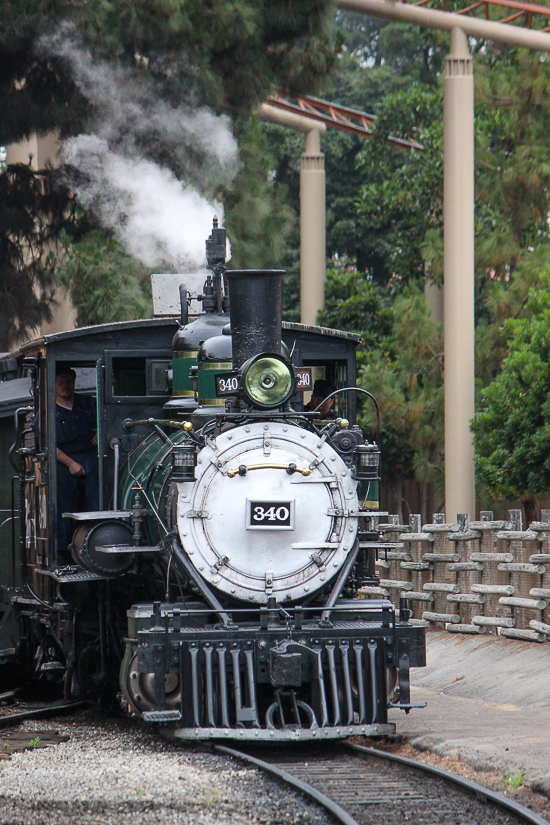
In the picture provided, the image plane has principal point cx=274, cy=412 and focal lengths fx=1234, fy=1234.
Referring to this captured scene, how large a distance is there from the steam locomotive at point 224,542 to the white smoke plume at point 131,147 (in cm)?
521

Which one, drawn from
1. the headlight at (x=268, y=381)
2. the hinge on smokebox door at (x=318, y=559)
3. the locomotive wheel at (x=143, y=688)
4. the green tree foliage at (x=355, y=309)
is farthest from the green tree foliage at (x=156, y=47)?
the locomotive wheel at (x=143, y=688)

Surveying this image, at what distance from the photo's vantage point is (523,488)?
1556cm

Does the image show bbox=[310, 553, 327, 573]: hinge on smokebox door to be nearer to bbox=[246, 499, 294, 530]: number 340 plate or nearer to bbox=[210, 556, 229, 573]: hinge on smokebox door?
bbox=[246, 499, 294, 530]: number 340 plate

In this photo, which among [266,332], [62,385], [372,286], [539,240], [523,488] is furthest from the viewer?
[372,286]

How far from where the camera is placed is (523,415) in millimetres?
15141

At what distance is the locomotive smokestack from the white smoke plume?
5999 millimetres

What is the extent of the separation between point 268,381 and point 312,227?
15.5 meters

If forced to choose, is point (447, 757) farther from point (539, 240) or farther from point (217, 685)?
point (539, 240)

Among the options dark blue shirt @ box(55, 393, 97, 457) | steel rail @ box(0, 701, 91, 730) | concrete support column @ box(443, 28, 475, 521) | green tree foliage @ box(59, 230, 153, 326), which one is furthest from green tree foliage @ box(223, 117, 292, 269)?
steel rail @ box(0, 701, 91, 730)

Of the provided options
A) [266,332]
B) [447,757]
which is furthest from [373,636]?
[266,332]

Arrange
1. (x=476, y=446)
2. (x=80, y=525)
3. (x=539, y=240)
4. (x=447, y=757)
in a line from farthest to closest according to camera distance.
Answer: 1. (x=539, y=240)
2. (x=476, y=446)
3. (x=80, y=525)
4. (x=447, y=757)

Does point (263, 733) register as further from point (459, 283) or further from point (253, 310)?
point (459, 283)

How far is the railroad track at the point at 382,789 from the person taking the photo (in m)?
5.50

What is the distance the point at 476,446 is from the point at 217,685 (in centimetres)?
1017
